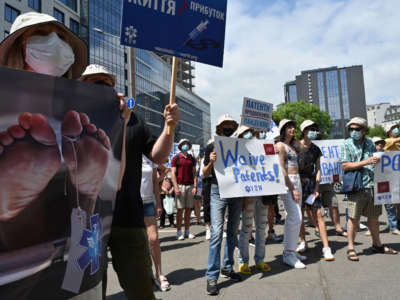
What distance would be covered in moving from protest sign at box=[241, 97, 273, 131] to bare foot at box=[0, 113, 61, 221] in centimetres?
513

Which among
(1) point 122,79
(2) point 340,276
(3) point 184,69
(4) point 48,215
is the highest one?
(3) point 184,69

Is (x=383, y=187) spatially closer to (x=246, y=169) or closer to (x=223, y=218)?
(x=246, y=169)

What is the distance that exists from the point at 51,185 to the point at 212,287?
2.68 meters

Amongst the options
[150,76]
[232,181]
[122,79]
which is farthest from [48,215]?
[150,76]

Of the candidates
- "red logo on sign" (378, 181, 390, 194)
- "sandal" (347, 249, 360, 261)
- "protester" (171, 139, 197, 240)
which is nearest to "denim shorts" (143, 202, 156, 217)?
"sandal" (347, 249, 360, 261)

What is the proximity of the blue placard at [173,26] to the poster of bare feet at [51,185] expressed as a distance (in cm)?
102

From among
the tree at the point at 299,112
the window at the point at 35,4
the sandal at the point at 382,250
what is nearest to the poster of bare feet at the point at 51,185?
the sandal at the point at 382,250

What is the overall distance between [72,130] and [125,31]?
130cm

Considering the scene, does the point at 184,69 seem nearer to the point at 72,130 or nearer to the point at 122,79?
the point at 122,79

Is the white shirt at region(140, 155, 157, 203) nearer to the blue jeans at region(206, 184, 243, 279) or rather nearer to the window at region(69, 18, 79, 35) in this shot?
the blue jeans at region(206, 184, 243, 279)

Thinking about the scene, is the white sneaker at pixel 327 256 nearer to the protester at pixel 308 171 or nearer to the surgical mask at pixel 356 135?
the protester at pixel 308 171

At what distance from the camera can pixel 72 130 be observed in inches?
58.7

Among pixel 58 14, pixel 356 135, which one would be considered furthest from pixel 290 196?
pixel 58 14

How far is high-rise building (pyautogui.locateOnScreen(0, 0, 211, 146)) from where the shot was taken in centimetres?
3151
